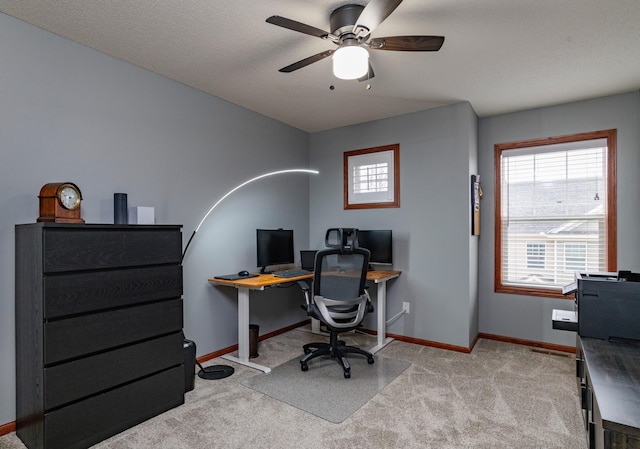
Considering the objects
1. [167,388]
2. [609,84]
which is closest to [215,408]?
[167,388]

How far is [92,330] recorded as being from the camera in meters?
2.06

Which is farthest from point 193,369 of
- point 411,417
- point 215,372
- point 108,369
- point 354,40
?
point 354,40

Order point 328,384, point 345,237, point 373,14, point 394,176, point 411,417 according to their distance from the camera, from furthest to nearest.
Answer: point 394,176 → point 345,237 → point 328,384 → point 411,417 → point 373,14

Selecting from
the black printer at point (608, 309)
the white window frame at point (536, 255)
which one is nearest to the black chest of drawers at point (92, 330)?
the black printer at point (608, 309)

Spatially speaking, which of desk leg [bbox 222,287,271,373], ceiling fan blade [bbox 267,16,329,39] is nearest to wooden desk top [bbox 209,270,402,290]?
desk leg [bbox 222,287,271,373]

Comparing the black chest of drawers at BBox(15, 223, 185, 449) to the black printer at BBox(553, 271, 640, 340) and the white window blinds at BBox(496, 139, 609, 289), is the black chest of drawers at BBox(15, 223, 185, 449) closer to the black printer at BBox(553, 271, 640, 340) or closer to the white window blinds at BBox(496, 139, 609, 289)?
the black printer at BBox(553, 271, 640, 340)

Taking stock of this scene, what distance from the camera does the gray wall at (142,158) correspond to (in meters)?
2.16

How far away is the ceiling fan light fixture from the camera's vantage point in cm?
208

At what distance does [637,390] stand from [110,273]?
256 cm

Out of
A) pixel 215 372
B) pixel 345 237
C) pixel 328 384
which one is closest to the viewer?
pixel 328 384

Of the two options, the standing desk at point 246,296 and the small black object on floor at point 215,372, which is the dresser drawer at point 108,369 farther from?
the standing desk at point 246,296

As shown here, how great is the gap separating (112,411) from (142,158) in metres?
1.80

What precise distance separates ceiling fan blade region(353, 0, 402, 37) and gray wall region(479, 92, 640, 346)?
8.55ft

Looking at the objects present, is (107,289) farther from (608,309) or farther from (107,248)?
(608,309)
